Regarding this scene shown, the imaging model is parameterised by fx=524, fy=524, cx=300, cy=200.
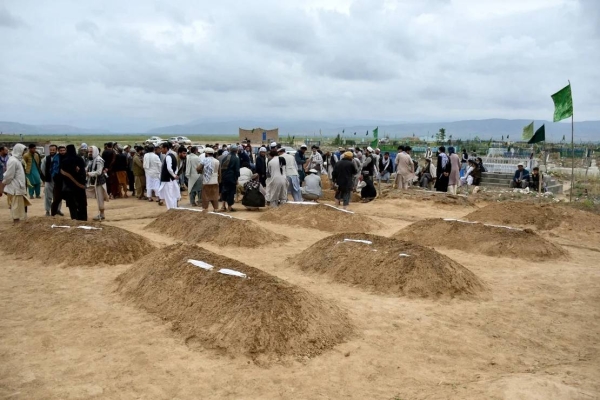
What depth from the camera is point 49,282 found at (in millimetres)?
7195

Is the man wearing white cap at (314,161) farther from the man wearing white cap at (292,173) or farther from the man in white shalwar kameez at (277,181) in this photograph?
the man in white shalwar kameez at (277,181)

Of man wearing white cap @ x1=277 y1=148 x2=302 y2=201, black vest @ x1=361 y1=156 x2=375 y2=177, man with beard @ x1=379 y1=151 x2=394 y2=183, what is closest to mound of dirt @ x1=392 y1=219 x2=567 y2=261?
man wearing white cap @ x1=277 y1=148 x2=302 y2=201

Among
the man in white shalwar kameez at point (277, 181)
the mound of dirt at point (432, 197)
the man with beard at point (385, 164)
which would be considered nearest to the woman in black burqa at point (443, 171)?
the mound of dirt at point (432, 197)

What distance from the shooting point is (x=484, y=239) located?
9.63m

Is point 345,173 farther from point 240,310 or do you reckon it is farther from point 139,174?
point 240,310

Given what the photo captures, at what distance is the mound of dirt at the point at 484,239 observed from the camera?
29.9 ft

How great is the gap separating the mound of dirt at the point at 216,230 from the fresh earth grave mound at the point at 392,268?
1714 millimetres

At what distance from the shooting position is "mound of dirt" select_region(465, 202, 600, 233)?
11.5m

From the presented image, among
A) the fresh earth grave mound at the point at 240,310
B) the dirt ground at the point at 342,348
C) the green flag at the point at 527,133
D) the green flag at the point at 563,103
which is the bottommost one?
the dirt ground at the point at 342,348

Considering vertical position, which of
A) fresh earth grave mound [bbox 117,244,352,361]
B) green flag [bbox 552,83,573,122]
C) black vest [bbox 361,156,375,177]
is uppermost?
green flag [bbox 552,83,573,122]

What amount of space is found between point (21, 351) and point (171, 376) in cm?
158

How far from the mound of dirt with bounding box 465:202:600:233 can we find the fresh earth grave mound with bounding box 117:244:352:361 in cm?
786

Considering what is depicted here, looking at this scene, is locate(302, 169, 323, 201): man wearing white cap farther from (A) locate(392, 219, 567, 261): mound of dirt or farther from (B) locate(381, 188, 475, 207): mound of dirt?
(A) locate(392, 219, 567, 261): mound of dirt

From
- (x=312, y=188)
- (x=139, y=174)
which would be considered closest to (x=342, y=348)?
(x=312, y=188)
